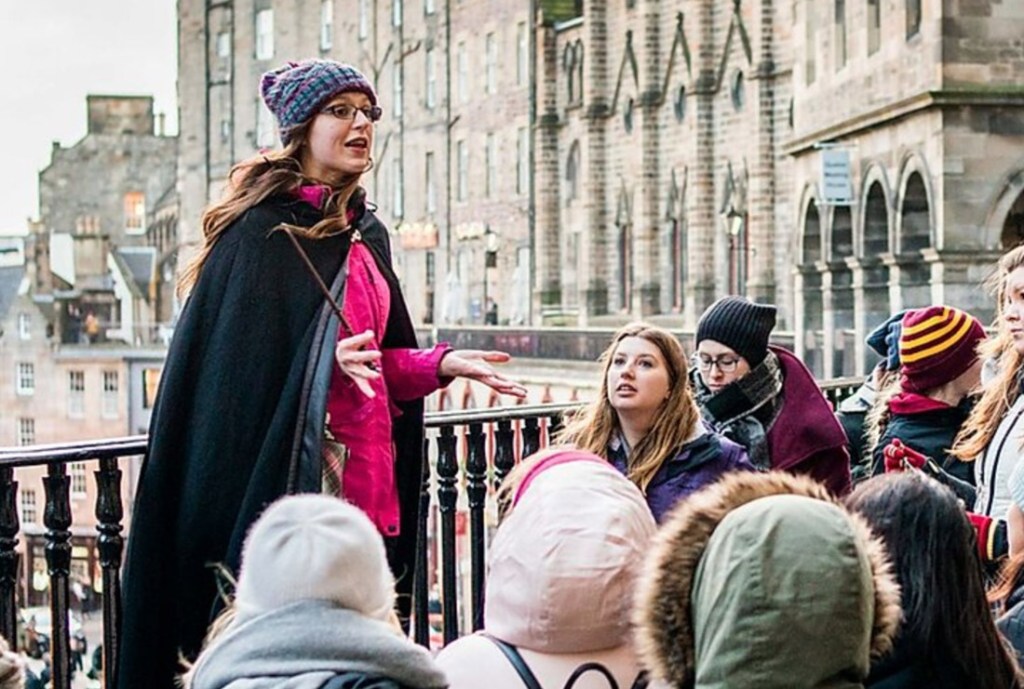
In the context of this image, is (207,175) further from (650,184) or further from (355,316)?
(355,316)

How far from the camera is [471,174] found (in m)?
70.4

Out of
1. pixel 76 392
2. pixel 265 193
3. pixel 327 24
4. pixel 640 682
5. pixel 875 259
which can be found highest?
pixel 327 24

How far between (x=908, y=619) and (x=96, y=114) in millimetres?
113266

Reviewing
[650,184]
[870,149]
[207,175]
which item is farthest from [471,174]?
[870,149]

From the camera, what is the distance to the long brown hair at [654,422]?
268 inches

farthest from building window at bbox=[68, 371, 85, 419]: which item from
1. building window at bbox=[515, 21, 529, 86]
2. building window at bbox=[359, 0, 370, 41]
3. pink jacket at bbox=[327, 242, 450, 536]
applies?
pink jacket at bbox=[327, 242, 450, 536]

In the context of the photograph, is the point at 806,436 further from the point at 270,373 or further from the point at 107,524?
the point at 270,373

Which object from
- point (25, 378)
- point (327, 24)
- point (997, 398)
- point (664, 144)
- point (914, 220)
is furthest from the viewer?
point (25, 378)

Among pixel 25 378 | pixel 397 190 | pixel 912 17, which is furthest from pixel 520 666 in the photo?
pixel 25 378

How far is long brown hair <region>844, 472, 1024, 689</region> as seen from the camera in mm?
4375

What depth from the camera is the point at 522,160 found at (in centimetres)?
6488

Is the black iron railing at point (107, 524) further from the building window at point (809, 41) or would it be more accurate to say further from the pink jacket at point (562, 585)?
the building window at point (809, 41)

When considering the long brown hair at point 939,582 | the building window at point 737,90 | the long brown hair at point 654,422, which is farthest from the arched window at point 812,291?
the long brown hair at point 939,582

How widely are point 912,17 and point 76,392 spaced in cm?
6849
